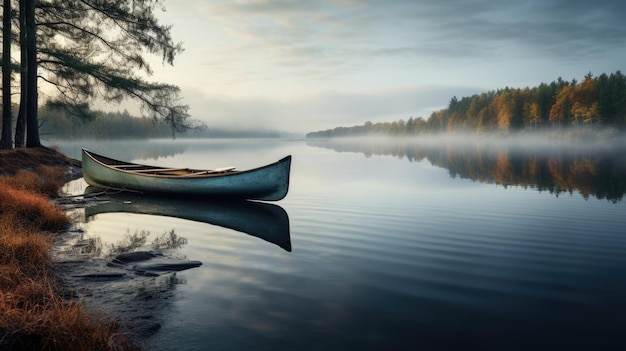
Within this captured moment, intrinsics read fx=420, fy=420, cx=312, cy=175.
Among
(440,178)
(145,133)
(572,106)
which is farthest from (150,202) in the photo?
(145,133)

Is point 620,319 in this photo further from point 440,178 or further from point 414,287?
point 440,178

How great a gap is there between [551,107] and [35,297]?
338 feet

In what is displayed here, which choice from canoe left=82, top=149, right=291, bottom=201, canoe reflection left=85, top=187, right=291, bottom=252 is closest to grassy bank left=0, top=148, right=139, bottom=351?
canoe reflection left=85, top=187, right=291, bottom=252

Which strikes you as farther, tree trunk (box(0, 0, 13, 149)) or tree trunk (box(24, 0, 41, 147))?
tree trunk (box(24, 0, 41, 147))

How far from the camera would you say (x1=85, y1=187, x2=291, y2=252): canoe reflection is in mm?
11015

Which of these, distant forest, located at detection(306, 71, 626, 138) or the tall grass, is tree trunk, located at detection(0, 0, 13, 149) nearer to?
the tall grass

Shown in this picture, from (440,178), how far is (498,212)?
36.7ft

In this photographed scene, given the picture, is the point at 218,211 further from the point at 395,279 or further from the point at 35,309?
the point at 35,309

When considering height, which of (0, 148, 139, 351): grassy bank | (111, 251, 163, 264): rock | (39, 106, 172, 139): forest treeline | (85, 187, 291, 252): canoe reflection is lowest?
(85, 187, 291, 252): canoe reflection

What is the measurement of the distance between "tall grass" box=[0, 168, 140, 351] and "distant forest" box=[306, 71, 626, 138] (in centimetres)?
9017

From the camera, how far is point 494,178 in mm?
23781

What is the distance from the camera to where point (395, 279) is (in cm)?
706

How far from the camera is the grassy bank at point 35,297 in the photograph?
3.51m

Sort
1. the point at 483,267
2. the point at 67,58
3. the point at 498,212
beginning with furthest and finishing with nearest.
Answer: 1. the point at 67,58
2. the point at 498,212
3. the point at 483,267
